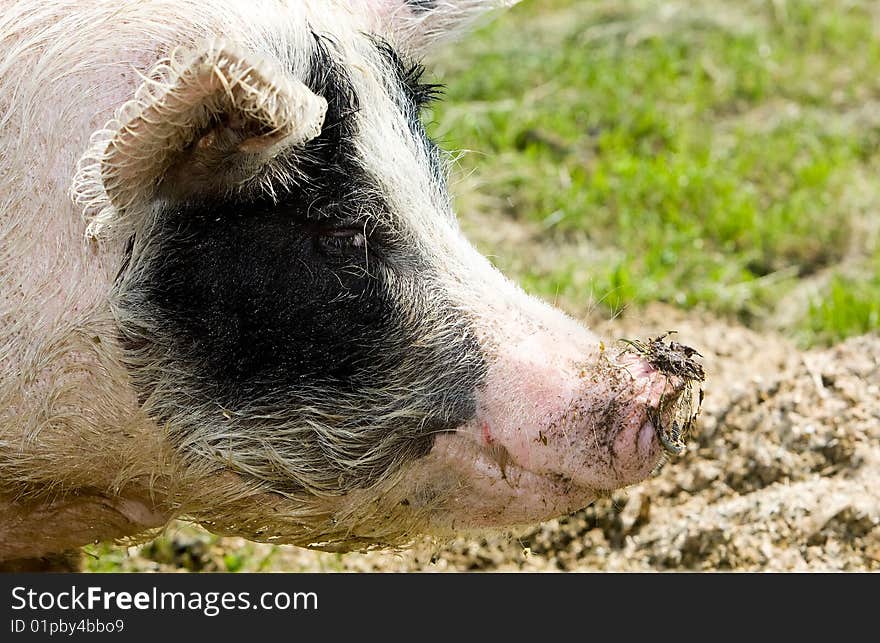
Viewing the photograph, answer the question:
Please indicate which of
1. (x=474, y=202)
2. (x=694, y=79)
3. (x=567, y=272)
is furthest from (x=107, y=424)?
(x=694, y=79)

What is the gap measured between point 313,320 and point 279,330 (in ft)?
0.24

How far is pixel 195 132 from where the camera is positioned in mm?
2406

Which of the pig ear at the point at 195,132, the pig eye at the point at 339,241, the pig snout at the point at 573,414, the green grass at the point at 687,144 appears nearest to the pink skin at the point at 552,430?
the pig snout at the point at 573,414

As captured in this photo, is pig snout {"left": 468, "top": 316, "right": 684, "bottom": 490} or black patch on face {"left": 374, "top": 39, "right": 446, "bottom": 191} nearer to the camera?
pig snout {"left": 468, "top": 316, "right": 684, "bottom": 490}

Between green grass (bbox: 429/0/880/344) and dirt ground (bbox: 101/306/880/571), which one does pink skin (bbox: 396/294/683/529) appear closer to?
dirt ground (bbox: 101/306/880/571)

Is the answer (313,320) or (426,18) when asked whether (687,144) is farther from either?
(313,320)

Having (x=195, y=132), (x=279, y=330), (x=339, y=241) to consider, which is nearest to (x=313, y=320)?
(x=279, y=330)

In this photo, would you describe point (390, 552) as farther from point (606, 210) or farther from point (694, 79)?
point (694, 79)

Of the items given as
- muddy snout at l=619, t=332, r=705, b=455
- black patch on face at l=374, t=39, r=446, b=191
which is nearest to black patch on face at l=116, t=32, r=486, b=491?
black patch on face at l=374, t=39, r=446, b=191

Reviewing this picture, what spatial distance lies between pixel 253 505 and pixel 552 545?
4.26 feet

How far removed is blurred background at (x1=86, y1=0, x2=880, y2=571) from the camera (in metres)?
3.66

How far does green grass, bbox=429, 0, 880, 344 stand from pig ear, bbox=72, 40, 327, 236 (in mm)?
2034

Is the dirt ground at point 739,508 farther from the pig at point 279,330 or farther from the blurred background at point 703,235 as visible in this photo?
the pig at point 279,330

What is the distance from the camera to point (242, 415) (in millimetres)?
2697
